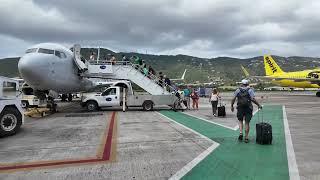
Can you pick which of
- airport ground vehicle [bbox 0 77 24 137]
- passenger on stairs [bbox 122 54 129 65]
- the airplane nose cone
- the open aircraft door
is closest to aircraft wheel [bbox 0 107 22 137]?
airport ground vehicle [bbox 0 77 24 137]

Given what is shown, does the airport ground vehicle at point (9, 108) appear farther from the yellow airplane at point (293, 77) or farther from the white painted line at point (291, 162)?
the yellow airplane at point (293, 77)

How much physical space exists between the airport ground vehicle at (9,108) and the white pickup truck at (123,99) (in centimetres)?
1086

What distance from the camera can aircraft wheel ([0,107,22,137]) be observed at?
40.2ft

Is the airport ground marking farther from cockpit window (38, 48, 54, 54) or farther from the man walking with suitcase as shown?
cockpit window (38, 48, 54, 54)

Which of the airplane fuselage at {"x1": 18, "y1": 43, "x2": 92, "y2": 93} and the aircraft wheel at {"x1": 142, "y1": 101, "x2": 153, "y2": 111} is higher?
the airplane fuselage at {"x1": 18, "y1": 43, "x2": 92, "y2": 93}

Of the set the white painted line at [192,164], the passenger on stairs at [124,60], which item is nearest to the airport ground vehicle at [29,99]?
the passenger on stairs at [124,60]

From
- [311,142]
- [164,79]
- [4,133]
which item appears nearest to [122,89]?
[164,79]

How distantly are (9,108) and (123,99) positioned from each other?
1166cm

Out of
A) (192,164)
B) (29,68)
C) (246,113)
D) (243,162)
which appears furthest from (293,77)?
(192,164)

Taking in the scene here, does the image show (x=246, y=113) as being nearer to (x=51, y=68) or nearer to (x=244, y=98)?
(x=244, y=98)

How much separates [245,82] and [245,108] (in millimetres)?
825

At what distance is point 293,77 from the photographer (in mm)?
47688

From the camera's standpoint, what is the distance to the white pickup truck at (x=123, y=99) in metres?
23.6

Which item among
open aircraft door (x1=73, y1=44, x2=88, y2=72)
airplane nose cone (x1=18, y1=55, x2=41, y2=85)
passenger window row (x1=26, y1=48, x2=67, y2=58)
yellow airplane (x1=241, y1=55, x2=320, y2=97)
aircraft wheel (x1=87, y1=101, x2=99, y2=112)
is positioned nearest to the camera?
airplane nose cone (x1=18, y1=55, x2=41, y2=85)
